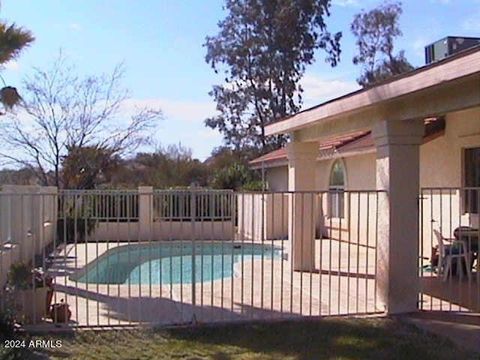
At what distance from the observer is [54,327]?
9133mm

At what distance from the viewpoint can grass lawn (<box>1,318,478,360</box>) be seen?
26.0 ft

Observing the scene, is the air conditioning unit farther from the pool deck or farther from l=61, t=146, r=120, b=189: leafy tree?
l=61, t=146, r=120, b=189: leafy tree

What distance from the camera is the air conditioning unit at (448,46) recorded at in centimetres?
1816

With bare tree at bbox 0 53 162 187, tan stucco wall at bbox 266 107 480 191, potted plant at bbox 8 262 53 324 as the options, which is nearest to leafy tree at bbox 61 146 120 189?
bare tree at bbox 0 53 162 187

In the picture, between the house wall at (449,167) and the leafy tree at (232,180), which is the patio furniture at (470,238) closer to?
the house wall at (449,167)

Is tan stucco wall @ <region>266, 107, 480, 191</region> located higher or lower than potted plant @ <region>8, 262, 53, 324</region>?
higher

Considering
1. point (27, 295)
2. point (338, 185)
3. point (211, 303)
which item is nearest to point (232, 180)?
point (338, 185)

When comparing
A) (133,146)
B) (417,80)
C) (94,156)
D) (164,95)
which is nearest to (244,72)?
(164,95)

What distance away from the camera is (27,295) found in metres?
9.30

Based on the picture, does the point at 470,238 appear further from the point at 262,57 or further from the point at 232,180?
the point at 262,57

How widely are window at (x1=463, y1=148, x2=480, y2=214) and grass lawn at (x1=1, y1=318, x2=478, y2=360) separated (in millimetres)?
5768

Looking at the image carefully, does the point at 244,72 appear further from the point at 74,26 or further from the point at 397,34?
the point at 74,26

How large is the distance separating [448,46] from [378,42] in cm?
2288

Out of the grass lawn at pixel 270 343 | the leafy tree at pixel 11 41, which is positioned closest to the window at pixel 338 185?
the leafy tree at pixel 11 41
